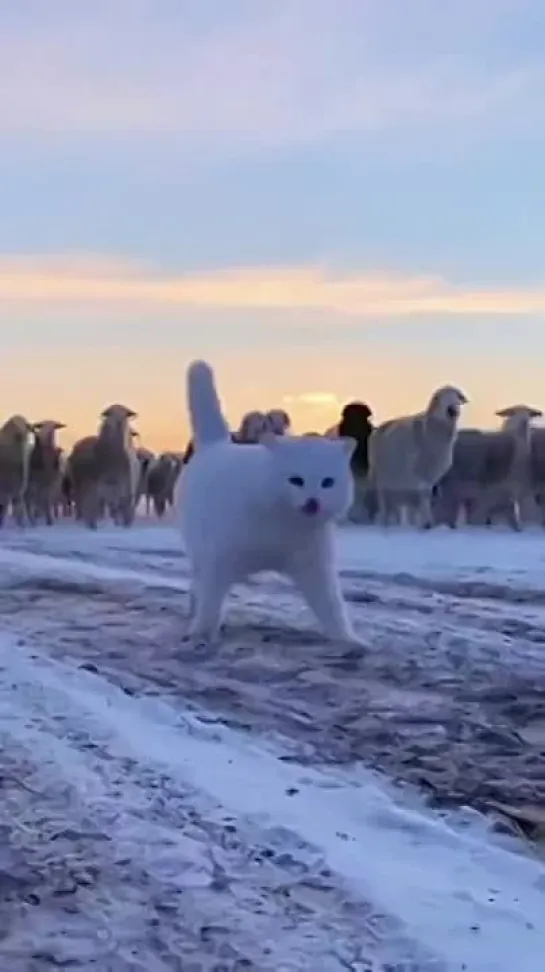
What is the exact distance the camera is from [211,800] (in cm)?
595

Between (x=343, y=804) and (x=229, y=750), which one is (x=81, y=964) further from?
(x=229, y=750)

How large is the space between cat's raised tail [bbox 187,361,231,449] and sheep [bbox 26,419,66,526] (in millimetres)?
17855

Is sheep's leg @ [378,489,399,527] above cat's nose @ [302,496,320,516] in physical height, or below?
below

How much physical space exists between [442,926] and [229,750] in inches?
91.4

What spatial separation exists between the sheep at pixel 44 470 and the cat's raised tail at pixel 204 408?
17855mm

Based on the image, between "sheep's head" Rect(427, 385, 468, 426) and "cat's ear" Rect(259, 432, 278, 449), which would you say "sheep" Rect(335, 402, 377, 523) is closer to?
"sheep's head" Rect(427, 385, 468, 426)

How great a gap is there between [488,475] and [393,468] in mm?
1552

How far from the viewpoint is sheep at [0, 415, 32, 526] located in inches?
1084

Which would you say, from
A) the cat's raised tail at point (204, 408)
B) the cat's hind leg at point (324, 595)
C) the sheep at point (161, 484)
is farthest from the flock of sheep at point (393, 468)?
the cat's hind leg at point (324, 595)

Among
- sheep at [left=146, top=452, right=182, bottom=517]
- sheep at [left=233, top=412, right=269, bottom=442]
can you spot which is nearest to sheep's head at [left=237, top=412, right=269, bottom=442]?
sheep at [left=233, top=412, right=269, bottom=442]

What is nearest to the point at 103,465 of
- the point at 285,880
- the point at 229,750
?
the point at 229,750

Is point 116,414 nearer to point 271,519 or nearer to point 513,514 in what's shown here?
point 513,514

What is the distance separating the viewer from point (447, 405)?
2356 centimetres

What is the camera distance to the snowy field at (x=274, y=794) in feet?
14.9
